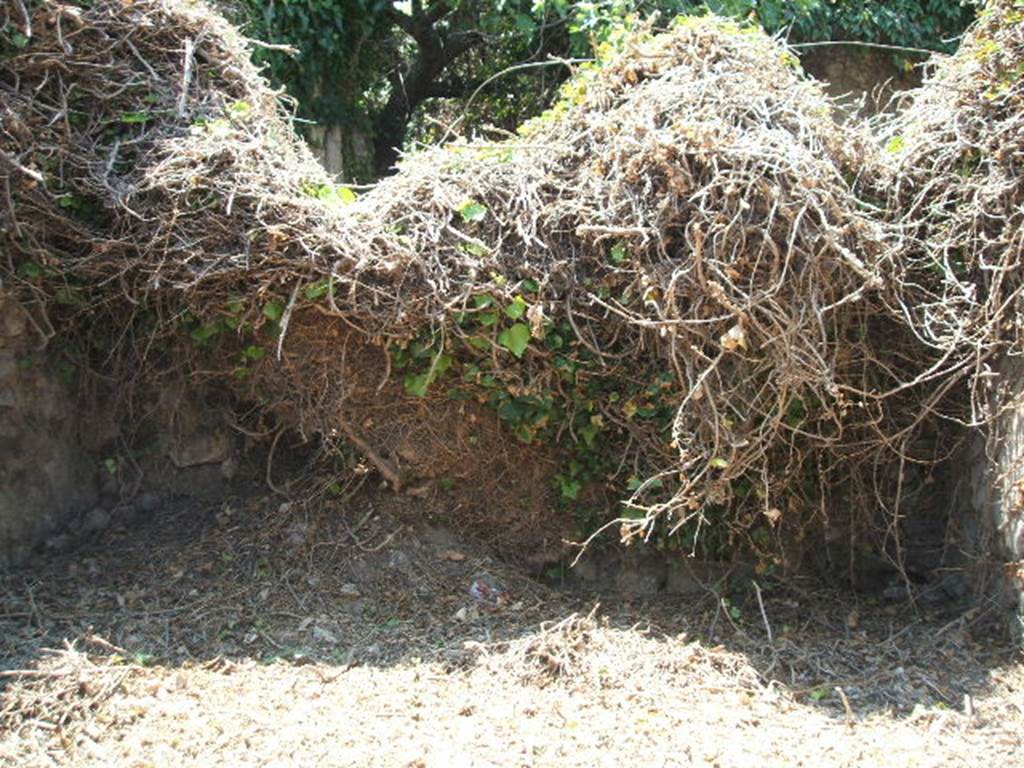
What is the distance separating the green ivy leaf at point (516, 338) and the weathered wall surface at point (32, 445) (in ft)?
6.30

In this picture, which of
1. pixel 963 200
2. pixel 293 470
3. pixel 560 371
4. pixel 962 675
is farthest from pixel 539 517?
pixel 963 200

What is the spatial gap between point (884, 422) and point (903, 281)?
23.4 inches

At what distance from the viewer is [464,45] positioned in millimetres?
8211

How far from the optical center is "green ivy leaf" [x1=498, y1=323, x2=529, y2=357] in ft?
13.7

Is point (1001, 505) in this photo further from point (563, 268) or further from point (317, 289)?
point (317, 289)

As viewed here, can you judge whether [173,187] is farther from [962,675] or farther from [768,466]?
[962,675]

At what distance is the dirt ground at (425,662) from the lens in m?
3.32

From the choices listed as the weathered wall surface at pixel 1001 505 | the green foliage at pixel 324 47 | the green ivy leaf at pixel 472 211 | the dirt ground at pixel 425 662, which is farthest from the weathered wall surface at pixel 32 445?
the weathered wall surface at pixel 1001 505

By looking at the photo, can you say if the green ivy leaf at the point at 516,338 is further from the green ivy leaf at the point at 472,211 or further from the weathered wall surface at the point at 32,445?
the weathered wall surface at the point at 32,445

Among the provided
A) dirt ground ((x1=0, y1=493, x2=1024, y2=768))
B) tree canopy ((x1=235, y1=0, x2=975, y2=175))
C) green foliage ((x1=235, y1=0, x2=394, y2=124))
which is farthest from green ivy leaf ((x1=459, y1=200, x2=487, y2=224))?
green foliage ((x1=235, y1=0, x2=394, y2=124))

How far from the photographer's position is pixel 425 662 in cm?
387

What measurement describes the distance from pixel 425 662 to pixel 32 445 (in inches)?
76.9

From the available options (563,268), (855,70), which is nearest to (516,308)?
(563,268)

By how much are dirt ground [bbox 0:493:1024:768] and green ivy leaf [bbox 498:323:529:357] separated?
0.94m
